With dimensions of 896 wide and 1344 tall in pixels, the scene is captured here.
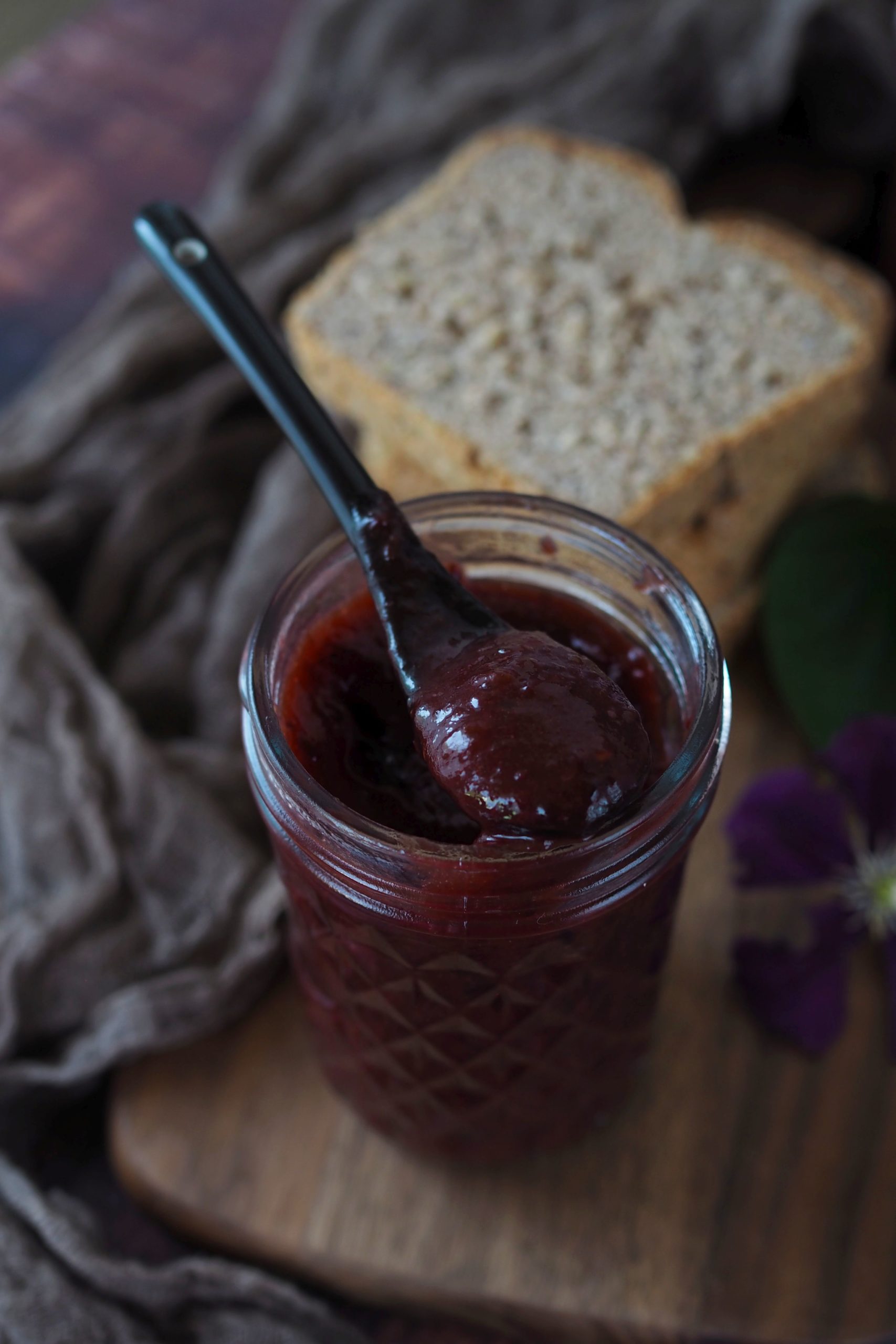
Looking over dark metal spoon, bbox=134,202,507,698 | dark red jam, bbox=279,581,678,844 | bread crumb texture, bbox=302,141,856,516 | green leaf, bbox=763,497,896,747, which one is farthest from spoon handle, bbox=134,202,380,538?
green leaf, bbox=763,497,896,747

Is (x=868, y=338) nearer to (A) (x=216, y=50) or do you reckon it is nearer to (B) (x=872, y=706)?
(B) (x=872, y=706)

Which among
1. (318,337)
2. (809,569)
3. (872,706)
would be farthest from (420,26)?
(872,706)

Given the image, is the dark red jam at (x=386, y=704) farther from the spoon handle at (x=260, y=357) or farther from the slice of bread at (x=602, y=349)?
the slice of bread at (x=602, y=349)

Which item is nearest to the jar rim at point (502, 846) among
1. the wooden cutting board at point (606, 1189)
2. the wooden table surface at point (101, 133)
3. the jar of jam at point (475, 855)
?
the jar of jam at point (475, 855)

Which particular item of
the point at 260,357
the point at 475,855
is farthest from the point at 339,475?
the point at 475,855

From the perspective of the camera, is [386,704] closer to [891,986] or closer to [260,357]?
[260,357]

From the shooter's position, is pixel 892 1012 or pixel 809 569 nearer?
pixel 892 1012
